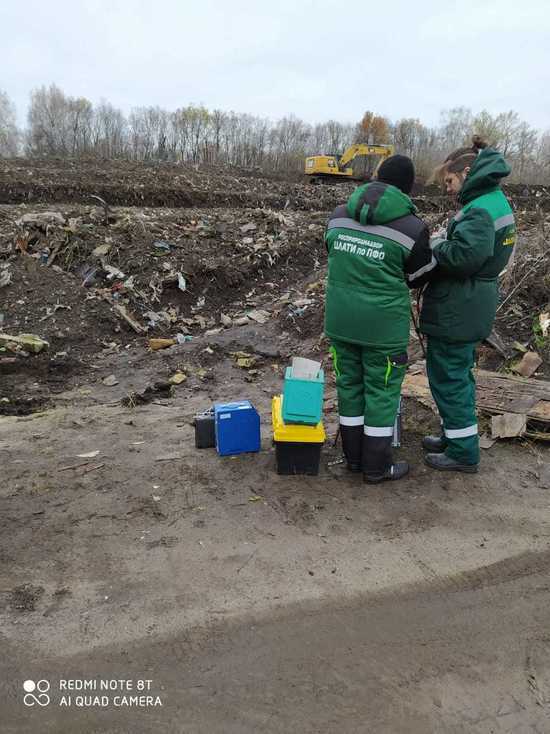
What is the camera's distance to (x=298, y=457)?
3756 mm

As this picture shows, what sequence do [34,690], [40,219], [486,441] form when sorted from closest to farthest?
1. [34,690]
2. [486,441]
3. [40,219]

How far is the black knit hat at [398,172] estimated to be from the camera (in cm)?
330

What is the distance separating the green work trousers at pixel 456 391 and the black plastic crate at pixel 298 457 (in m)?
0.93

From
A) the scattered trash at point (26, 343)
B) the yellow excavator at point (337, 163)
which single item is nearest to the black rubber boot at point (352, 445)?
the scattered trash at point (26, 343)

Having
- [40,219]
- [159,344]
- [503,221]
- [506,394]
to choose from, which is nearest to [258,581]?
[503,221]

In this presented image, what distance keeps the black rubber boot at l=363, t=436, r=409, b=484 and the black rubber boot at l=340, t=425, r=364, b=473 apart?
3.6 inches

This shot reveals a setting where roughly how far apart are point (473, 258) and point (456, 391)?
0.93m

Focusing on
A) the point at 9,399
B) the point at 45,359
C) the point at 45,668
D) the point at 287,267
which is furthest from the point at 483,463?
the point at 287,267

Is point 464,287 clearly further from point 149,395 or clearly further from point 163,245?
point 163,245

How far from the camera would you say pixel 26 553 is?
2.93m

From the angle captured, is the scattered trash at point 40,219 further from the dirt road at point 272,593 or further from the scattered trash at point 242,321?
the dirt road at point 272,593

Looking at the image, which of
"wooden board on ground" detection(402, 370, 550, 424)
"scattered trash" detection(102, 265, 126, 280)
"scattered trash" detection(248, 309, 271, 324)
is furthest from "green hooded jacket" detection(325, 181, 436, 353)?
"scattered trash" detection(102, 265, 126, 280)

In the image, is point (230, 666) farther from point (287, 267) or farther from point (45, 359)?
point (287, 267)

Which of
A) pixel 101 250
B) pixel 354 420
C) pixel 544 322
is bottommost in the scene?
pixel 354 420
